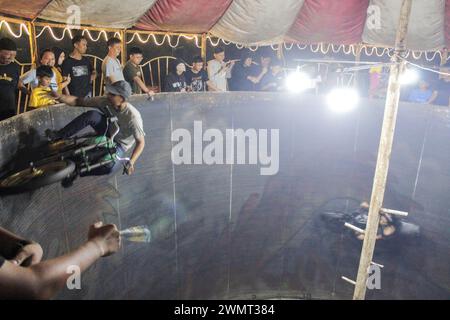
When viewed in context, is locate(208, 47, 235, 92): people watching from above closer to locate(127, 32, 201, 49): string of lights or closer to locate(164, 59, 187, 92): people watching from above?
locate(164, 59, 187, 92): people watching from above

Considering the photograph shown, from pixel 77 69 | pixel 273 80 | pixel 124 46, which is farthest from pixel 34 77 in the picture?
pixel 273 80

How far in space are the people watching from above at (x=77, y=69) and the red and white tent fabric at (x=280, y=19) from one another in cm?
66

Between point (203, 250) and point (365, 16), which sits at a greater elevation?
point (365, 16)

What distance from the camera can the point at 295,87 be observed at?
7.60 m

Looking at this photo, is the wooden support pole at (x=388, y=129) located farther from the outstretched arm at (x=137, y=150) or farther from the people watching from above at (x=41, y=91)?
the people watching from above at (x=41, y=91)

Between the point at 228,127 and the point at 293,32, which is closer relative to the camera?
the point at 228,127

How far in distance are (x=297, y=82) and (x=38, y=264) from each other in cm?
671

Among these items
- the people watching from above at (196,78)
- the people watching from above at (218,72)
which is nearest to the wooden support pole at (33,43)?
the people watching from above at (196,78)

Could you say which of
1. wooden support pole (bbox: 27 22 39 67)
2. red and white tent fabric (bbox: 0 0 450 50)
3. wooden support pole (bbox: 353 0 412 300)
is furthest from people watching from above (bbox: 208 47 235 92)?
wooden support pole (bbox: 353 0 412 300)

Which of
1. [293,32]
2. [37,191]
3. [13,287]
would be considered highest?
[293,32]

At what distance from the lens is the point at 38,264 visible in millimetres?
1489

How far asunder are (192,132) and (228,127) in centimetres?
74

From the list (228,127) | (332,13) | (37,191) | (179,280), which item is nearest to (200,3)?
(228,127)
